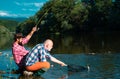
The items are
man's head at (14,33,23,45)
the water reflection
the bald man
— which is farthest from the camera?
the water reflection

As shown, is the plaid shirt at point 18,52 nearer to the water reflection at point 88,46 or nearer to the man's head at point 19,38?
the man's head at point 19,38

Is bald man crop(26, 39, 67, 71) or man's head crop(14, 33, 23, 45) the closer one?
bald man crop(26, 39, 67, 71)

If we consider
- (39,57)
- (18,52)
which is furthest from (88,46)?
(39,57)

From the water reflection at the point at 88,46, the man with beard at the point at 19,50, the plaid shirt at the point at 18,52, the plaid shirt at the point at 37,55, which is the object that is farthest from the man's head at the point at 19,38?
the water reflection at the point at 88,46

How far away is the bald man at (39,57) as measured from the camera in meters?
15.8

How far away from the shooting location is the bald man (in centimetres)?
1584

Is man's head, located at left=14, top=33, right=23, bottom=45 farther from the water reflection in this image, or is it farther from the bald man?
the water reflection

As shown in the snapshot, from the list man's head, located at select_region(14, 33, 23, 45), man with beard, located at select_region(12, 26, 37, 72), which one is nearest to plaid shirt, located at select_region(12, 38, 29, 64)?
man with beard, located at select_region(12, 26, 37, 72)

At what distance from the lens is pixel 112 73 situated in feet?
60.3

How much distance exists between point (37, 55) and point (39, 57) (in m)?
0.13

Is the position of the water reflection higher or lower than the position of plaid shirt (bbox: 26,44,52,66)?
lower

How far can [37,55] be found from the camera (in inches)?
639

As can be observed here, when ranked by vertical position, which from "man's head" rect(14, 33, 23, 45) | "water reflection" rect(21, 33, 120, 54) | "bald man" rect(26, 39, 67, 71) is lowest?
"water reflection" rect(21, 33, 120, 54)

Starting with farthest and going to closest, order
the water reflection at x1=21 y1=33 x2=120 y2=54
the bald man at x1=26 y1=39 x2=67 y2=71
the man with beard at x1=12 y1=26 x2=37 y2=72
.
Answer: the water reflection at x1=21 y1=33 x2=120 y2=54 < the man with beard at x1=12 y1=26 x2=37 y2=72 < the bald man at x1=26 y1=39 x2=67 y2=71
